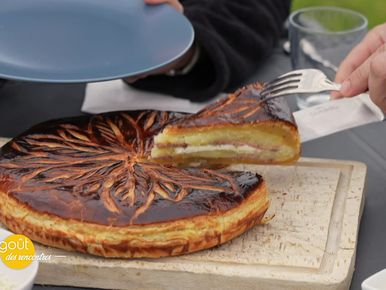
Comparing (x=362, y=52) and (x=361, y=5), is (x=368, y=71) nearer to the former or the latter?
(x=362, y=52)

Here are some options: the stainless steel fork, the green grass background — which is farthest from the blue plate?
the green grass background

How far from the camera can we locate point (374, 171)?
1771 millimetres

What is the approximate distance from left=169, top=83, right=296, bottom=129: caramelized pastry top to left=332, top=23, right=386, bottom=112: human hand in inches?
5.2

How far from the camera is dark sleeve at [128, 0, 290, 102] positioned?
2100mm

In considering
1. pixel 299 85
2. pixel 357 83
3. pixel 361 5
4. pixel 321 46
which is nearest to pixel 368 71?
pixel 357 83

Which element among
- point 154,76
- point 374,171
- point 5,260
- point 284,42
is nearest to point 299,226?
point 374,171

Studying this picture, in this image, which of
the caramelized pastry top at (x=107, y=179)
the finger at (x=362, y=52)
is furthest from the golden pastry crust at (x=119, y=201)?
the finger at (x=362, y=52)

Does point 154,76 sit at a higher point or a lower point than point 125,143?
lower

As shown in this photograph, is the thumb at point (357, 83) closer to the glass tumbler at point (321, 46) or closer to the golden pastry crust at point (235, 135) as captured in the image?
the golden pastry crust at point (235, 135)

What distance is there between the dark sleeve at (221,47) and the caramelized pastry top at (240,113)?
1.43 feet

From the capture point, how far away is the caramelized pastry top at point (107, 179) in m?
1.37

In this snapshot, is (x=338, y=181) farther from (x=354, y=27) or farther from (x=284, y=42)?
(x=284, y=42)

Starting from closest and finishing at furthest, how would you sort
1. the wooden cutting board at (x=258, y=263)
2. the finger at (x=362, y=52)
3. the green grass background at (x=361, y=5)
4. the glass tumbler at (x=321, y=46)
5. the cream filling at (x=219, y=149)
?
the wooden cutting board at (x=258, y=263), the cream filling at (x=219, y=149), the finger at (x=362, y=52), the glass tumbler at (x=321, y=46), the green grass background at (x=361, y=5)

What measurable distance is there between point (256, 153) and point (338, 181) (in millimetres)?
177
